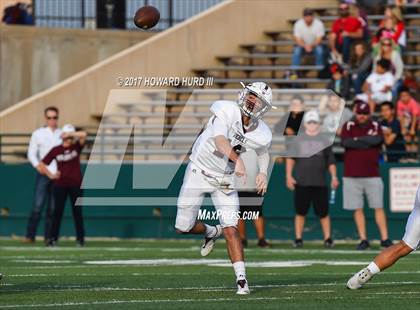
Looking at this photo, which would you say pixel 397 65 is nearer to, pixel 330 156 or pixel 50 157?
pixel 330 156

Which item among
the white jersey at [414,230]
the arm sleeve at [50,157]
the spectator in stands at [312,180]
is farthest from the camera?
the arm sleeve at [50,157]

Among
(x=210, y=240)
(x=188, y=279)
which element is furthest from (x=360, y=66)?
(x=210, y=240)

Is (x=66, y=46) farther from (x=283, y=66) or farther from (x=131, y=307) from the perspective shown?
(x=131, y=307)

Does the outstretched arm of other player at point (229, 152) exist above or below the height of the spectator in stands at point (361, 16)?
below

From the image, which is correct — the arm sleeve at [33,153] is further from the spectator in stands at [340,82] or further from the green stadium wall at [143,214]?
the spectator in stands at [340,82]

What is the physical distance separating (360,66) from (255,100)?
11.6m

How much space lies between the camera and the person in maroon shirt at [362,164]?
18.7 meters

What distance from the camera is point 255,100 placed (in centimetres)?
1115

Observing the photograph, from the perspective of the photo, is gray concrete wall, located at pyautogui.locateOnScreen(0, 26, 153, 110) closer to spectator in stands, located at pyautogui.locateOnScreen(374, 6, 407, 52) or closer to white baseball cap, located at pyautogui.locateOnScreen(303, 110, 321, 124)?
spectator in stands, located at pyautogui.locateOnScreen(374, 6, 407, 52)

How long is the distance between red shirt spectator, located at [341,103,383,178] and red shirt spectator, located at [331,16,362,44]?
4.86m

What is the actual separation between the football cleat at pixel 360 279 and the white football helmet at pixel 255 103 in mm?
1533

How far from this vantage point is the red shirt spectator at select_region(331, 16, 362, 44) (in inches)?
922

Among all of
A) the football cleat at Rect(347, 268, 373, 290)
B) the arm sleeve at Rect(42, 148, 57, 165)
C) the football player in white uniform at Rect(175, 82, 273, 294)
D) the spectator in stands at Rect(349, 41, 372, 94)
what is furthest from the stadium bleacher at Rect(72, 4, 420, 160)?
the football cleat at Rect(347, 268, 373, 290)

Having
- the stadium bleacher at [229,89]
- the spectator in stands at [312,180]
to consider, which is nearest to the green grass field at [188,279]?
the spectator in stands at [312,180]
